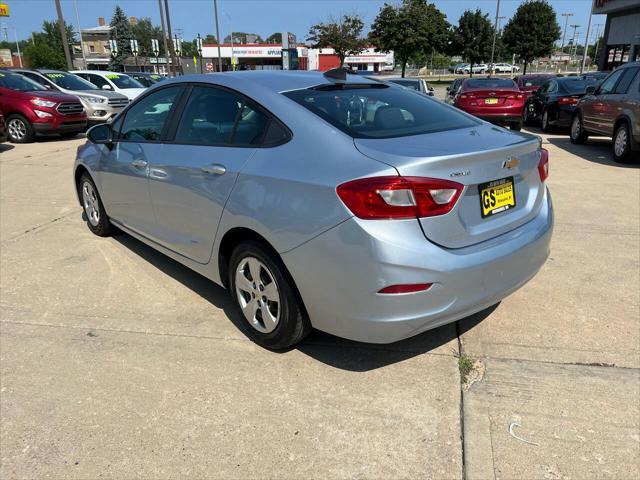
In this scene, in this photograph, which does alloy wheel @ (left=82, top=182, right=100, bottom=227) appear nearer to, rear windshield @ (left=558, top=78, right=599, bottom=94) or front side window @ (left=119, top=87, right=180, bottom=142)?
front side window @ (left=119, top=87, right=180, bottom=142)

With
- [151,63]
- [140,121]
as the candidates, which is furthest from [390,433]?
[151,63]

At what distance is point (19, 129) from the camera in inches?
518

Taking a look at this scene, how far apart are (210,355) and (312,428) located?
0.94 meters

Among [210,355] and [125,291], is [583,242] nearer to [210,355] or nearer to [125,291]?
[210,355]

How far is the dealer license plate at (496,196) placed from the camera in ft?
8.98

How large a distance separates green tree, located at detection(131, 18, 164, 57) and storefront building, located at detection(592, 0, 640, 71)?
96.2m

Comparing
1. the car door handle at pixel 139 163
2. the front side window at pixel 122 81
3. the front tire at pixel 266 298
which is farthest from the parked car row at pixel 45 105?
the front tire at pixel 266 298

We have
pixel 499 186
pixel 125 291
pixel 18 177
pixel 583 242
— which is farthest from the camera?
pixel 18 177

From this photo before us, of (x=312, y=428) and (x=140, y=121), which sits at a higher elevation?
(x=140, y=121)

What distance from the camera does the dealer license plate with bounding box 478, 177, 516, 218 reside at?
274 cm

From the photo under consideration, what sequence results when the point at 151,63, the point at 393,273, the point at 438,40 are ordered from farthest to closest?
the point at 151,63, the point at 438,40, the point at 393,273

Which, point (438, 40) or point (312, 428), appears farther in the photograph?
point (438, 40)

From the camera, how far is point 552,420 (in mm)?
2629

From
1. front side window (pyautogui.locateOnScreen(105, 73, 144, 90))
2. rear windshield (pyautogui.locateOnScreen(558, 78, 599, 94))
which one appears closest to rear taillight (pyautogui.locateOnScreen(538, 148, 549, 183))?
rear windshield (pyautogui.locateOnScreen(558, 78, 599, 94))
